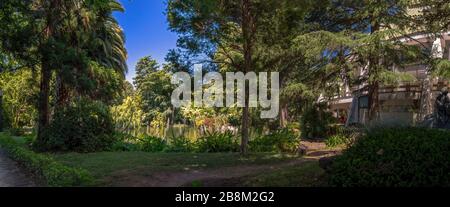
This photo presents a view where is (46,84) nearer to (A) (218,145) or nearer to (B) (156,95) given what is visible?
(A) (218,145)

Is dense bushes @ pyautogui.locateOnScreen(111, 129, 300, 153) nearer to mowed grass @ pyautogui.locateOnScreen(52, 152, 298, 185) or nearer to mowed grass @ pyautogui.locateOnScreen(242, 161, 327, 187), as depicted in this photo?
mowed grass @ pyautogui.locateOnScreen(52, 152, 298, 185)

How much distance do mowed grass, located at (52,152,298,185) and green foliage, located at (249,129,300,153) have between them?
1913 mm

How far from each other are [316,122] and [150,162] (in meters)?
11.4

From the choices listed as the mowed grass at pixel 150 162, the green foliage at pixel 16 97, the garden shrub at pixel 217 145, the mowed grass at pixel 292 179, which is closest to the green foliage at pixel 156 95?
the green foliage at pixel 16 97

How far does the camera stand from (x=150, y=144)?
16.3 metres

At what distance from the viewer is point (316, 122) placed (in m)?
21.2

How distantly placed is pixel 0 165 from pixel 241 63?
752 cm

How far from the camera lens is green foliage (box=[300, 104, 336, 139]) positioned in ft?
68.3

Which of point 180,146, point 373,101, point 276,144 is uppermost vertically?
point 373,101

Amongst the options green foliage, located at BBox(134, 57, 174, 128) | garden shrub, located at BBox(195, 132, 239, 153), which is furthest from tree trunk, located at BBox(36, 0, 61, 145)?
green foliage, located at BBox(134, 57, 174, 128)

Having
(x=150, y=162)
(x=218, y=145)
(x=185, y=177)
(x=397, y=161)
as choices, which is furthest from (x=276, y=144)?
(x=397, y=161)

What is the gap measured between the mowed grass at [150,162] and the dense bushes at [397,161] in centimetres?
476
